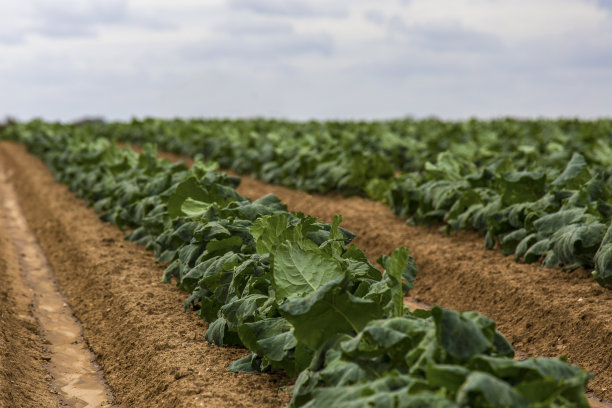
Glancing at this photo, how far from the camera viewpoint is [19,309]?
6.27 metres

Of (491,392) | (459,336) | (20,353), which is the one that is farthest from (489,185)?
(491,392)

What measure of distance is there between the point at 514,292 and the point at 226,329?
2.94 m

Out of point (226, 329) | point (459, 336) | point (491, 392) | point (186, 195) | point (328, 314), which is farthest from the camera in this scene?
point (186, 195)

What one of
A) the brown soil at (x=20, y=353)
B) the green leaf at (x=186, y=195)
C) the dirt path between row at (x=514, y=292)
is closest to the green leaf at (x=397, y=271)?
the dirt path between row at (x=514, y=292)

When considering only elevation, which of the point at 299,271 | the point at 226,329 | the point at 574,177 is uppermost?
the point at 574,177

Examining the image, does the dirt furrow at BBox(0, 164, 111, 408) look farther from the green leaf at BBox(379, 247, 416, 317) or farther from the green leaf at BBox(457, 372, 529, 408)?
the green leaf at BBox(457, 372, 529, 408)

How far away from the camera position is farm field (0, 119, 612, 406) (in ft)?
13.4

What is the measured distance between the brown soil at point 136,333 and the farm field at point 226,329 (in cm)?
1

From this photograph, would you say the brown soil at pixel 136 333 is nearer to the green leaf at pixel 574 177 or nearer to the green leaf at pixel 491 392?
the green leaf at pixel 491 392

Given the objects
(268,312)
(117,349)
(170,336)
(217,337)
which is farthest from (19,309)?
(268,312)

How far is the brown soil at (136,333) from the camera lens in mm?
3893

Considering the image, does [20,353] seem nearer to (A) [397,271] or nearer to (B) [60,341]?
(B) [60,341]

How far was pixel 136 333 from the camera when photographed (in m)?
5.00

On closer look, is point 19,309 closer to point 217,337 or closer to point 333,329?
point 217,337
